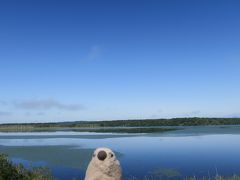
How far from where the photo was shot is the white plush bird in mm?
6859

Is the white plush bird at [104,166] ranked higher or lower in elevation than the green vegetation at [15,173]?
higher

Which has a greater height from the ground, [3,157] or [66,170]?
[3,157]

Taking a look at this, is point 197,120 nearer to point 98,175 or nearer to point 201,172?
point 201,172

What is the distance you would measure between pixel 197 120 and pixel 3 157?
431 feet

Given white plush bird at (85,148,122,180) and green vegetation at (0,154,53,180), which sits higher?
white plush bird at (85,148,122,180)

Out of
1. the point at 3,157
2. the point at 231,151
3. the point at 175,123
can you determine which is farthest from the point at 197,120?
the point at 3,157

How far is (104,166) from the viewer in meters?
6.86

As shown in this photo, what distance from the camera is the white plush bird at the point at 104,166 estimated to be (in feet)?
22.5

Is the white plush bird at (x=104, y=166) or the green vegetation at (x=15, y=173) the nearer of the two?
the white plush bird at (x=104, y=166)

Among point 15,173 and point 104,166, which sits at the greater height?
point 104,166

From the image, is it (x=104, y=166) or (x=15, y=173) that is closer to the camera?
(x=104, y=166)

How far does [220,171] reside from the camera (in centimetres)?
2389

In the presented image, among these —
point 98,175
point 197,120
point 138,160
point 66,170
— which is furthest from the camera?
point 197,120

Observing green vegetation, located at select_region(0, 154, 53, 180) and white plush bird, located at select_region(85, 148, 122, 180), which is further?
green vegetation, located at select_region(0, 154, 53, 180)
